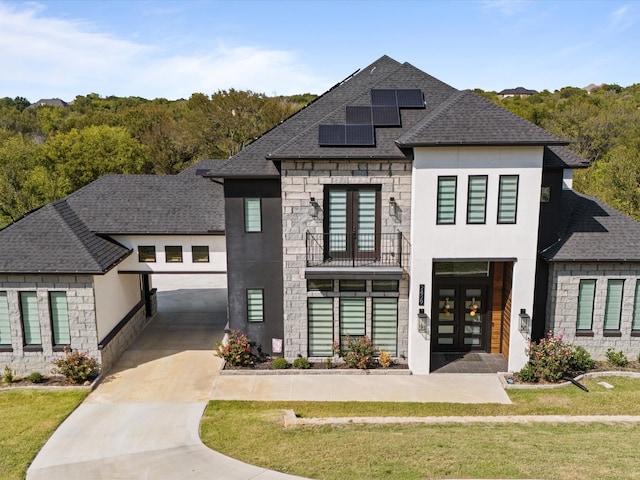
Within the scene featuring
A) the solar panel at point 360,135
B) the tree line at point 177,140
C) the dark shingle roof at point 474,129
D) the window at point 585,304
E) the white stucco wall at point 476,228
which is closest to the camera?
the dark shingle roof at point 474,129

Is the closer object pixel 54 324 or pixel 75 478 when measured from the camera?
pixel 75 478

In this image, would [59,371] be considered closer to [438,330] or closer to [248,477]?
[248,477]

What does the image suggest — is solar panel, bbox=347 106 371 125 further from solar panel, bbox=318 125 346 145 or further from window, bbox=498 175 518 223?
window, bbox=498 175 518 223

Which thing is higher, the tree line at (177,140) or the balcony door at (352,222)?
the tree line at (177,140)

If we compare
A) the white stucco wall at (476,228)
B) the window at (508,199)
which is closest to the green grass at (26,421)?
the white stucco wall at (476,228)

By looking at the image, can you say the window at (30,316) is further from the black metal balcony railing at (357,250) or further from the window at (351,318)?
the window at (351,318)

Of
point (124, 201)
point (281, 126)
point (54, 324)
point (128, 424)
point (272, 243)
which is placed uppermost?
point (281, 126)

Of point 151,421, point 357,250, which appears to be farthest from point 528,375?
point 151,421

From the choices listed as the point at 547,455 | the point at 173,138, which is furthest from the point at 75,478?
the point at 173,138
